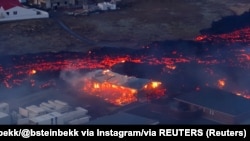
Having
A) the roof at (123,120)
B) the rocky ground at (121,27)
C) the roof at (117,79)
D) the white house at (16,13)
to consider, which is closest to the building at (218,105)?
the roof at (117,79)

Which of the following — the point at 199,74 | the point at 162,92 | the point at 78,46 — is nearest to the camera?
the point at 162,92

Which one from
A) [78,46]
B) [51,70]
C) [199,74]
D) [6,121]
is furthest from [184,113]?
[78,46]

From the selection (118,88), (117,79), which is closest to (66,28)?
(117,79)

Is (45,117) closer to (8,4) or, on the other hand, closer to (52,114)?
(52,114)

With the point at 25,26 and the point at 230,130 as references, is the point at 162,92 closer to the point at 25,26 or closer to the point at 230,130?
the point at 230,130

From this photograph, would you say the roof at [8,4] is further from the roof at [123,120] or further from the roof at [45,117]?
the roof at [123,120]

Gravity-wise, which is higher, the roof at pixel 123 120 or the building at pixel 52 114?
the roof at pixel 123 120

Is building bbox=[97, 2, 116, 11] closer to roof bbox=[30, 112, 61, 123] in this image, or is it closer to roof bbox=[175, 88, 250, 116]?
roof bbox=[175, 88, 250, 116]
